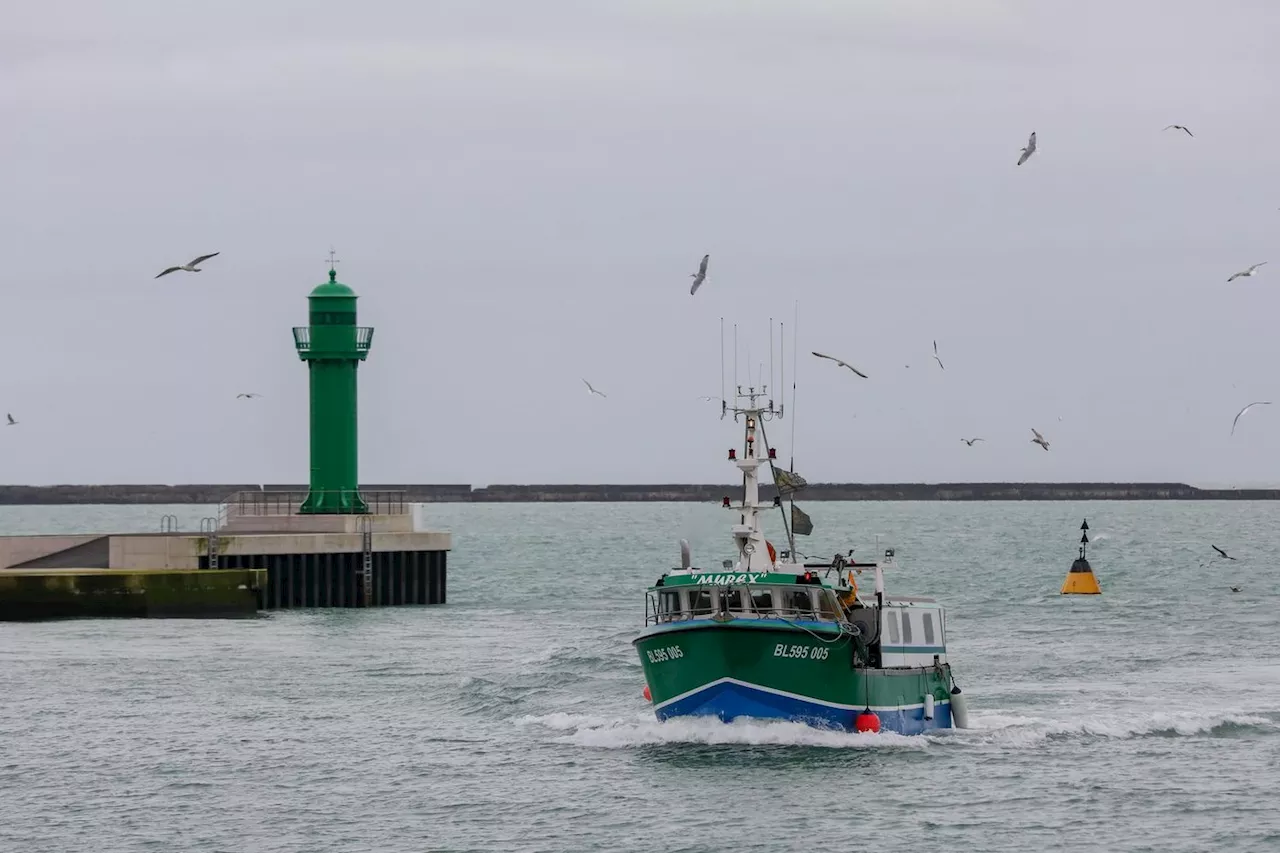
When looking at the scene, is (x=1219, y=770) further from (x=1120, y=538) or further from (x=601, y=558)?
(x=1120, y=538)

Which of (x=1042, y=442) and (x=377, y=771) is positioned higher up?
(x=1042, y=442)

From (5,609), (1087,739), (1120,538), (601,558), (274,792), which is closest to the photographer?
(274,792)

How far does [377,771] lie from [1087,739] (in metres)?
12.8

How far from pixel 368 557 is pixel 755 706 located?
33591 mm

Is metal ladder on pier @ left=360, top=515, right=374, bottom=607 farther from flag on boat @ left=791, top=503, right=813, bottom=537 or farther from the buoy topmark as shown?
the buoy topmark

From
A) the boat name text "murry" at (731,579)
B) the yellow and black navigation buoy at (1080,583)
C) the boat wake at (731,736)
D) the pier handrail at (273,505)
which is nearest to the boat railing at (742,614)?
the boat name text "murry" at (731,579)

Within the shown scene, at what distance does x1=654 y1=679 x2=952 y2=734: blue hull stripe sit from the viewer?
1319 inches

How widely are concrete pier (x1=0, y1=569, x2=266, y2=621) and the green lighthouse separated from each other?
24.8 ft

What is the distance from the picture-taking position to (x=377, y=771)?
111 ft

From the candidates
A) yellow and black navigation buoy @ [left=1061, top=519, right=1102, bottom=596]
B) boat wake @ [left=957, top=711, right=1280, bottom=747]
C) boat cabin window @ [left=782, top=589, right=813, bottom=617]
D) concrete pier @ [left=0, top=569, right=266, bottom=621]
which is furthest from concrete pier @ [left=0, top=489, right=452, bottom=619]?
boat cabin window @ [left=782, top=589, right=813, bottom=617]

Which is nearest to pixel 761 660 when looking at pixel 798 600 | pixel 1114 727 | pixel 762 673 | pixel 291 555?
pixel 762 673

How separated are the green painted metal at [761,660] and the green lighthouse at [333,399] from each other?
3468 centimetres

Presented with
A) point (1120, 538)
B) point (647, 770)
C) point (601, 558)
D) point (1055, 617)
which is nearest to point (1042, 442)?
point (1055, 617)

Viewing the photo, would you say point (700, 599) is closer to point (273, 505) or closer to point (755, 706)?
point (755, 706)
